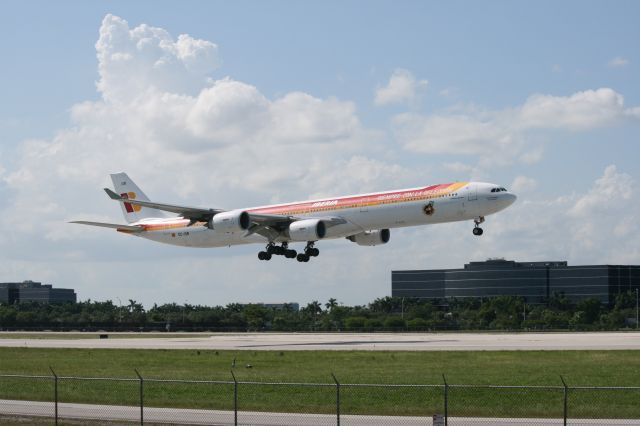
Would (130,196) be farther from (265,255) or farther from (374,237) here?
(374,237)

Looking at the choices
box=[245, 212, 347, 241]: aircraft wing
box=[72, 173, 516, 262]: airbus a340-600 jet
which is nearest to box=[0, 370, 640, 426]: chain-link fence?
box=[72, 173, 516, 262]: airbus a340-600 jet

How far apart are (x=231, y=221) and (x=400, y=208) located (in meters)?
12.8

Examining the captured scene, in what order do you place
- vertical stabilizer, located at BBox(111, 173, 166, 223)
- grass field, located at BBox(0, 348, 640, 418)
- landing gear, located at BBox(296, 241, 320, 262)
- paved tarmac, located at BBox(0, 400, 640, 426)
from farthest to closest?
vertical stabilizer, located at BBox(111, 173, 166, 223)
landing gear, located at BBox(296, 241, 320, 262)
grass field, located at BBox(0, 348, 640, 418)
paved tarmac, located at BBox(0, 400, 640, 426)

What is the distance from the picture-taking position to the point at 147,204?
2830 inches

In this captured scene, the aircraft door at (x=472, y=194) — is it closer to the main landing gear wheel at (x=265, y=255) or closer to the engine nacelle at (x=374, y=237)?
the engine nacelle at (x=374, y=237)

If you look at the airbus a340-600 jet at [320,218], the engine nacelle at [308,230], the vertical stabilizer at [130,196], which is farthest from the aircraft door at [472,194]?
the vertical stabilizer at [130,196]

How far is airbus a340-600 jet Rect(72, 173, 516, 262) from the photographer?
65562 mm

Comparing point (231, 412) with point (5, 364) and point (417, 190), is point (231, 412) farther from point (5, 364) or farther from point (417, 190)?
point (417, 190)

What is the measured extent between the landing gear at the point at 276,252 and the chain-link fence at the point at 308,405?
38929 mm

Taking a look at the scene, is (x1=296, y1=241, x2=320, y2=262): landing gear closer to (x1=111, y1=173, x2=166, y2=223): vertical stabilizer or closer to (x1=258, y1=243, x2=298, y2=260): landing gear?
(x1=258, y1=243, x2=298, y2=260): landing gear

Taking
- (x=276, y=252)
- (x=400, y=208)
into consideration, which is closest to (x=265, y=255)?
(x=276, y=252)

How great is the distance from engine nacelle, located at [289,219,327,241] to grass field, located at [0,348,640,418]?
1512 cm

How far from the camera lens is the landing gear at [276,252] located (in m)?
77.6

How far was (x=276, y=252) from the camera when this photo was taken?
255 ft
